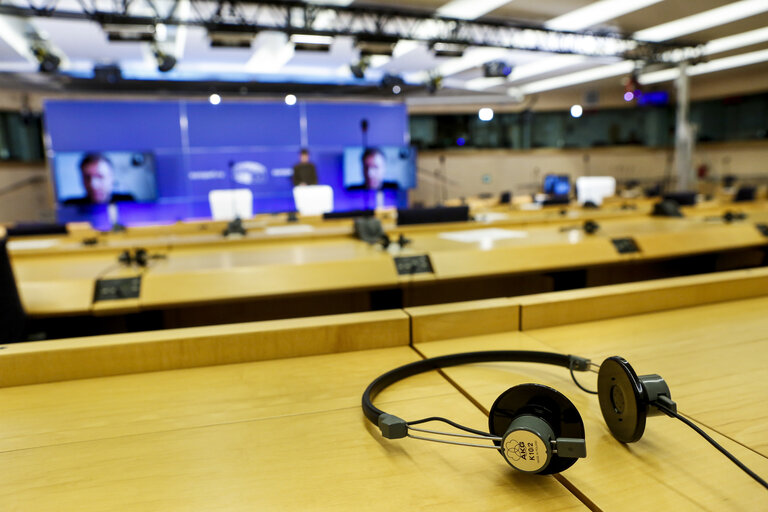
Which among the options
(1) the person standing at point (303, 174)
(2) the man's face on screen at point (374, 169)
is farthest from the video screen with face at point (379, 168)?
(1) the person standing at point (303, 174)

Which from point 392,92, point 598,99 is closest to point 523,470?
point 392,92

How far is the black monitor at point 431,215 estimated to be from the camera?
3.15m

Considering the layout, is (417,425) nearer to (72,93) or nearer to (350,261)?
(350,261)

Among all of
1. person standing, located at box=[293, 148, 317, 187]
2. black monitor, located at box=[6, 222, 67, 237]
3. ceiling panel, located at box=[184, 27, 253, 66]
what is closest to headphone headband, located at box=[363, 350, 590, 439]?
black monitor, located at box=[6, 222, 67, 237]

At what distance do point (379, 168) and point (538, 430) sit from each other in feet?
34.6

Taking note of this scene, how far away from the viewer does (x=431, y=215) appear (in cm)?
328

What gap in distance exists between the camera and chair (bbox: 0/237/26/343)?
164 cm

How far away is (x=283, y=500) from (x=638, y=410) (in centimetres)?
46

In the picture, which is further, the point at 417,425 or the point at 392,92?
the point at 392,92

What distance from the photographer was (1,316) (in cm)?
163

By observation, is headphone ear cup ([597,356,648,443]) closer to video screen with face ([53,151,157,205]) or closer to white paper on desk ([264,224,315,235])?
white paper on desk ([264,224,315,235])

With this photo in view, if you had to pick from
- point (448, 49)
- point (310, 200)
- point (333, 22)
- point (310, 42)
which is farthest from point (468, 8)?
point (310, 200)

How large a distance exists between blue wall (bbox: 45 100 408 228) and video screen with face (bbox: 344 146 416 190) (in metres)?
0.19

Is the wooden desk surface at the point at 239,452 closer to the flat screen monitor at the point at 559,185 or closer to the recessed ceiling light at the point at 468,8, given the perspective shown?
the recessed ceiling light at the point at 468,8
